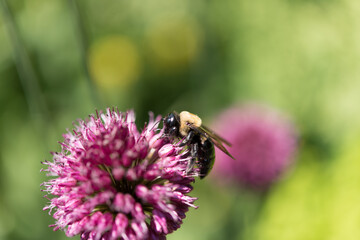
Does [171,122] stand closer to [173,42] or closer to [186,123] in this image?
[186,123]

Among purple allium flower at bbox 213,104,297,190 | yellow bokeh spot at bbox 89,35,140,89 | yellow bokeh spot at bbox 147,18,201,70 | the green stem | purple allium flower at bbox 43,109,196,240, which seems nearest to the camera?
purple allium flower at bbox 43,109,196,240

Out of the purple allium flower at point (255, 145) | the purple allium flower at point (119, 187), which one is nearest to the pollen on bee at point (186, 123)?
the purple allium flower at point (119, 187)

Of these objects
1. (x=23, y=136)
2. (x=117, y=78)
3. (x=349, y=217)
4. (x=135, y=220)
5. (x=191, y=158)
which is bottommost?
(x=349, y=217)

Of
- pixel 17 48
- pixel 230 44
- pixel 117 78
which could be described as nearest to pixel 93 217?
pixel 17 48

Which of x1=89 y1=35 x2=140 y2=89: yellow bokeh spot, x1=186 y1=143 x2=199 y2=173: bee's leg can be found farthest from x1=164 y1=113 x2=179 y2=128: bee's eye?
x1=89 y1=35 x2=140 y2=89: yellow bokeh spot

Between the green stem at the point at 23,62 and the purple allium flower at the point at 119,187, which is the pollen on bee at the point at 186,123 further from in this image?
the green stem at the point at 23,62

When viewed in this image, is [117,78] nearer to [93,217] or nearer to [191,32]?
[191,32]

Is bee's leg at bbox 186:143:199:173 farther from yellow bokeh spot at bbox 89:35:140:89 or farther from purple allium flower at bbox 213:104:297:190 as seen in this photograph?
yellow bokeh spot at bbox 89:35:140:89
